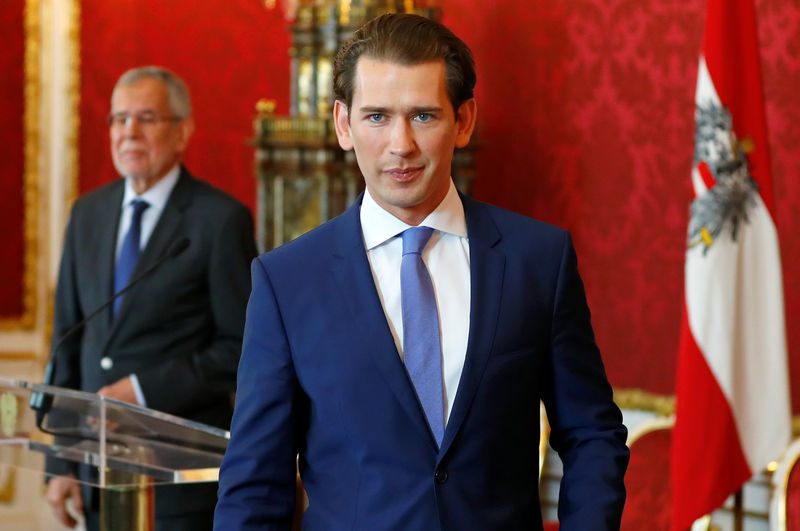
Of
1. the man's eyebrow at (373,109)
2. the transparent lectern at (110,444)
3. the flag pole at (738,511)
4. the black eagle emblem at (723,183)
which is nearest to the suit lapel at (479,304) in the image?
the man's eyebrow at (373,109)

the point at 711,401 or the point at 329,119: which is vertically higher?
the point at 329,119

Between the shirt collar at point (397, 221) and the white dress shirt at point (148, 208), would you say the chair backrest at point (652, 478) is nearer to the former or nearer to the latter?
the white dress shirt at point (148, 208)

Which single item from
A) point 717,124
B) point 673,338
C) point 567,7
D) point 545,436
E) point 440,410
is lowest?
point 545,436

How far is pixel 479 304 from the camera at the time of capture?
1693 mm

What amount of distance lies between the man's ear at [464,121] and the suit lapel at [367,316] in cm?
20

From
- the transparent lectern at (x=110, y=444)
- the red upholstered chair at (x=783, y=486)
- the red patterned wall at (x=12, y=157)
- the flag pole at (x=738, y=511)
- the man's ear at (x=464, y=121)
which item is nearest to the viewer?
the man's ear at (x=464, y=121)

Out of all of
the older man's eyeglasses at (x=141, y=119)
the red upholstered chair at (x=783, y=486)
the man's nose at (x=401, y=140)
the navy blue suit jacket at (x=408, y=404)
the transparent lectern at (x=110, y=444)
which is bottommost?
the red upholstered chair at (x=783, y=486)

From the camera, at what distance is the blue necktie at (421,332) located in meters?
1.66

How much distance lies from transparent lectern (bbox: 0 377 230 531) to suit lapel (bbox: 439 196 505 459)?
2.78 feet

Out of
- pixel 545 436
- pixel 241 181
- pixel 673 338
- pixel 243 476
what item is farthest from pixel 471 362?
pixel 241 181

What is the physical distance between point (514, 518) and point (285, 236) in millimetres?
2802

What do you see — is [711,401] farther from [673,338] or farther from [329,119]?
[329,119]

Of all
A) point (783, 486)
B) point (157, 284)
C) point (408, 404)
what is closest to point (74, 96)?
point (157, 284)

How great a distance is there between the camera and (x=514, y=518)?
1.67m
